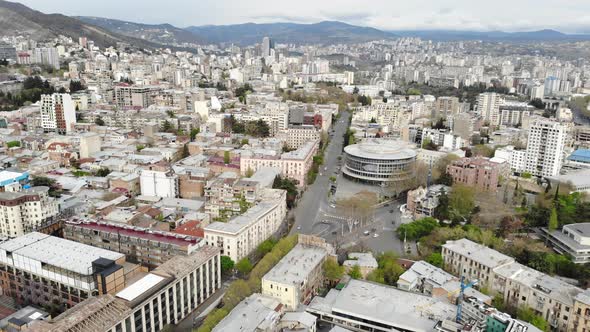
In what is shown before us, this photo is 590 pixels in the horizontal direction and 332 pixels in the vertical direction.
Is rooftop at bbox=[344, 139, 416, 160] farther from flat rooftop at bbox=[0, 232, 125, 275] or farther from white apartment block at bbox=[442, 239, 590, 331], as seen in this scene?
flat rooftop at bbox=[0, 232, 125, 275]

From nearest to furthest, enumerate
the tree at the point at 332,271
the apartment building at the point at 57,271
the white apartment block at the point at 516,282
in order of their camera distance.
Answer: the apartment building at the point at 57,271, the white apartment block at the point at 516,282, the tree at the point at 332,271

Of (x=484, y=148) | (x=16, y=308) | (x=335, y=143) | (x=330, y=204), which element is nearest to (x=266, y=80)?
(x=335, y=143)

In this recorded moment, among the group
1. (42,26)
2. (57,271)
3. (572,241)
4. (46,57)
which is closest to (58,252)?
(57,271)

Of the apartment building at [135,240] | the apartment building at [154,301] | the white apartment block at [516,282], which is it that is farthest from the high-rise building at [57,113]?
the white apartment block at [516,282]

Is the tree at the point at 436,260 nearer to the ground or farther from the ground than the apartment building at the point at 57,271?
nearer to the ground

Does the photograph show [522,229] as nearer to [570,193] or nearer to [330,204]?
[570,193]

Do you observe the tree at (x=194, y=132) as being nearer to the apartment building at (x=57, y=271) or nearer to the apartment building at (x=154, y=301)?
the apartment building at (x=57, y=271)

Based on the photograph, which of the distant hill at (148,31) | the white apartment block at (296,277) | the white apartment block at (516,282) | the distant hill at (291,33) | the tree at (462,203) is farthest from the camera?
the distant hill at (291,33)
